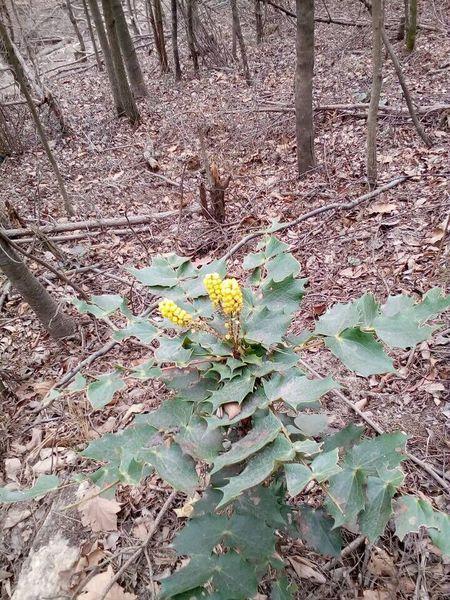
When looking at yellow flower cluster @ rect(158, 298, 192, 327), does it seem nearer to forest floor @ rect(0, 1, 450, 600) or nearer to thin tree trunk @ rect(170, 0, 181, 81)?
forest floor @ rect(0, 1, 450, 600)

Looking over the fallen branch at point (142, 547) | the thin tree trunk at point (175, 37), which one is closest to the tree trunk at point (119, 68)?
the thin tree trunk at point (175, 37)

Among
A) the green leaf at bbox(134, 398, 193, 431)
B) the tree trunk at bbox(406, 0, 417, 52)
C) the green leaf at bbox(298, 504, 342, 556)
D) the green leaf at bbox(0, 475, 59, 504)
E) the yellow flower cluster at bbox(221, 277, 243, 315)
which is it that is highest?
the tree trunk at bbox(406, 0, 417, 52)

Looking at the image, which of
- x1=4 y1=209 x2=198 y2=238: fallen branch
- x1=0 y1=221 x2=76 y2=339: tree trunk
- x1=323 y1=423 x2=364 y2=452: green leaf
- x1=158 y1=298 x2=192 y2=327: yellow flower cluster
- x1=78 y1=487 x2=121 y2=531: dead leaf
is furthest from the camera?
x1=4 y1=209 x2=198 y2=238: fallen branch

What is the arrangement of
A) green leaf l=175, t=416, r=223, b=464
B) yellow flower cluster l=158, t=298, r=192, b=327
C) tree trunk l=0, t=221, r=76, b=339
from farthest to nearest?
1. tree trunk l=0, t=221, r=76, b=339
2. yellow flower cluster l=158, t=298, r=192, b=327
3. green leaf l=175, t=416, r=223, b=464

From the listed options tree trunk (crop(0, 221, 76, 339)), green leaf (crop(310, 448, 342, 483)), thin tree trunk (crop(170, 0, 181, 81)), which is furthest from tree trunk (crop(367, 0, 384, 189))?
thin tree trunk (crop(170, 0, 181, 81))

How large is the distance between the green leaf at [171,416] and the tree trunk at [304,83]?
391 cm

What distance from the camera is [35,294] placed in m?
2.99

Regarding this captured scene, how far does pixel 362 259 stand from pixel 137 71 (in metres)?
6.69

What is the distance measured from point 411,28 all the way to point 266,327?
6693 millimetres

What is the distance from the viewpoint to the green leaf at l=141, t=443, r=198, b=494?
108 centimetres

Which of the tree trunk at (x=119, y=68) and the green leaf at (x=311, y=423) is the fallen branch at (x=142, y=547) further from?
the tree trunk at (x=119, y=68)

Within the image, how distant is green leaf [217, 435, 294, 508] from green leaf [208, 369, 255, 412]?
0.16 m

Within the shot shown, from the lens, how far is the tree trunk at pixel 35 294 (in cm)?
280

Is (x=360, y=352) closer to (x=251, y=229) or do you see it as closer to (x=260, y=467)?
(x=260, y=467)
